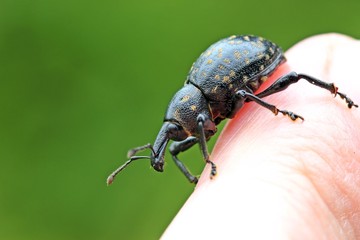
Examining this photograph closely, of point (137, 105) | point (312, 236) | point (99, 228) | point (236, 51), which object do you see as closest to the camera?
point (312, 236)

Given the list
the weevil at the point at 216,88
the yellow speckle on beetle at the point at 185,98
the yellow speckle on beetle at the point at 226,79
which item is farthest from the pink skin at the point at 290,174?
the yellow speckle on beetle at the point at 185,98

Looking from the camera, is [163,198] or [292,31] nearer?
[163,198]

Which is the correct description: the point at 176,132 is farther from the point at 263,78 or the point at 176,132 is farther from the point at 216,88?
the point at 263,78

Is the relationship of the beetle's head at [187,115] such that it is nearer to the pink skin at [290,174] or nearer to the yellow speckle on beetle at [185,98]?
the yellow speckle on beetle at [185,98]

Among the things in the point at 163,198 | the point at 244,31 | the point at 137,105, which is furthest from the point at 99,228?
the point at 244,31

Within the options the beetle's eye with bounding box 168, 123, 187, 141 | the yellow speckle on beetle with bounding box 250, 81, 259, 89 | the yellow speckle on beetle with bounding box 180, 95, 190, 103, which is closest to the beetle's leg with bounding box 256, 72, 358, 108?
the yellow speckle on beetle with bounding box 250, 81, 259, 89

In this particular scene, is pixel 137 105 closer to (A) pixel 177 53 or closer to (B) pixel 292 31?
(A) pixel 177 53
